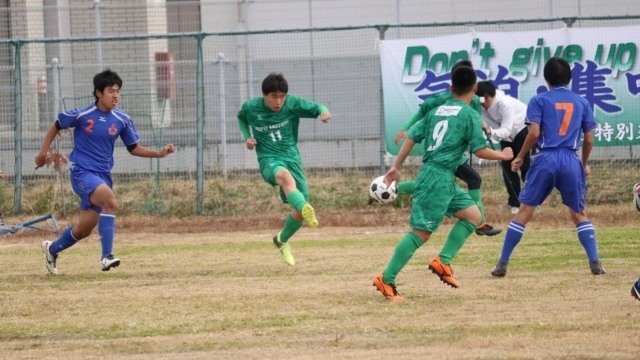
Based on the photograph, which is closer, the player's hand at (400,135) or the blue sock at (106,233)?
the player's hand at (400,135)

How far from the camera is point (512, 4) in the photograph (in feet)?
71.5

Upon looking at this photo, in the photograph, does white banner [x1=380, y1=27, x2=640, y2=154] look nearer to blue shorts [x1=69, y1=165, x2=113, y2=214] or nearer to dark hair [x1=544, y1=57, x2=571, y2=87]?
blue shorts [x1=69, y1=165, x2=113, y2=214]

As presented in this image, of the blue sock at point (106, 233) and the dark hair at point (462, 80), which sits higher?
the dark hair at point (462, 80)

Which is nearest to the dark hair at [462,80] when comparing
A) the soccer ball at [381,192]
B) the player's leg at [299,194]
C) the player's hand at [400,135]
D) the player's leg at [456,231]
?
the player's leg at [456,231]

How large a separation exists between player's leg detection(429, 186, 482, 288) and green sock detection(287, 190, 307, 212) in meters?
1.93

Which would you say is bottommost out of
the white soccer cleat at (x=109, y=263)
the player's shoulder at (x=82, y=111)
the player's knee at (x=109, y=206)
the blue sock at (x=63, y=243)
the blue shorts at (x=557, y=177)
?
the white soccer cleat at (x=109, y=263)

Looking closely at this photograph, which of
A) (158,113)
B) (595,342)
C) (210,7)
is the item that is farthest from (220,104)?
(595,342)

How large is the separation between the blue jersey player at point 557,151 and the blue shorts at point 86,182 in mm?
3761

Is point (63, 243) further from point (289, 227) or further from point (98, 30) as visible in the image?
point (98, 30)

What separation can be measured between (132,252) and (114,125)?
2.61 meters

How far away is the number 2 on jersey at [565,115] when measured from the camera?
10.7 metres

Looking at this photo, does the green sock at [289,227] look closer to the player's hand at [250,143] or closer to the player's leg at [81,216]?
the player's hand at [250,143]

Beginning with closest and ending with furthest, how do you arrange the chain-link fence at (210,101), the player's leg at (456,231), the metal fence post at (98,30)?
the player's leg at (456,231) < the chain-link fence at (210,101) < the metal fence post at (98,30)

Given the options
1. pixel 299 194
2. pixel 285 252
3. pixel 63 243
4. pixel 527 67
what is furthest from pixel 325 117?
pixel 527 67
